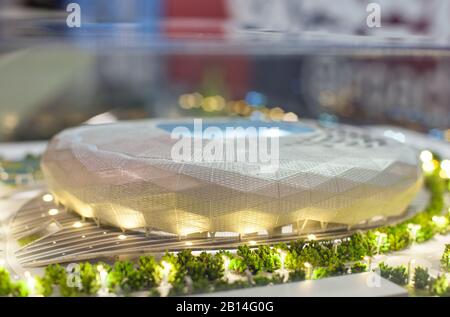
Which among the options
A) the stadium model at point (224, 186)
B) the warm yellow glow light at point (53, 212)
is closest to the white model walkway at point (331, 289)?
the stadium model at point (224, 186)

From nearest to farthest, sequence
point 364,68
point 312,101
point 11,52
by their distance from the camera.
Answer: point 11,52 → point 364,68 → point 312,101

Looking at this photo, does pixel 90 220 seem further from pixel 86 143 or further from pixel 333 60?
pixel 333 60

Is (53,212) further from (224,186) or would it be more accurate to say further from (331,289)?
(331,289)

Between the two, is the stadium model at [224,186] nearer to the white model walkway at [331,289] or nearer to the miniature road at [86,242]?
the miniature road at [86,242]

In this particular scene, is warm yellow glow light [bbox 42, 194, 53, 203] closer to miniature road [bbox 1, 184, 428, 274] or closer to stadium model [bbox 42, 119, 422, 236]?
stadium model [bbox 42, 119, 422, 236]

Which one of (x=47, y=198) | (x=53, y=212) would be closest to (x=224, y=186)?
(x=53, y=212)
